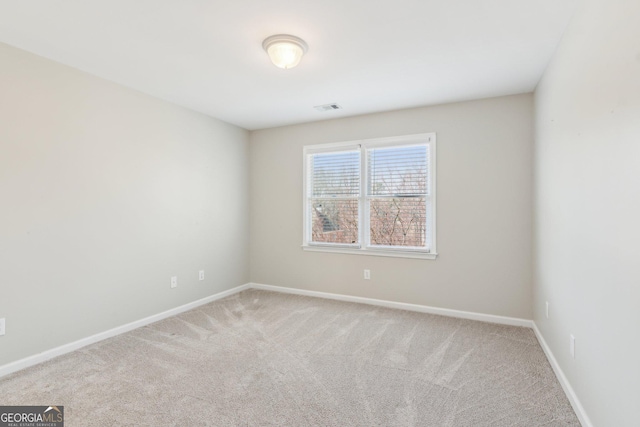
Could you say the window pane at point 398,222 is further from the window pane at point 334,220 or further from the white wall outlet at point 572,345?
the white wall outlet at point 572,345

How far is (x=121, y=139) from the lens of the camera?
3.12 meters

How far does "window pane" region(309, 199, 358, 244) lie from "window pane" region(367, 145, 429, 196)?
40 cm

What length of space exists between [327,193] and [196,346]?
2481 mm

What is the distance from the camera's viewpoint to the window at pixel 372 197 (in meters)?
3.79

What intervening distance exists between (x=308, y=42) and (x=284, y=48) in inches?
7.4

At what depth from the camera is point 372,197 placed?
4074mm

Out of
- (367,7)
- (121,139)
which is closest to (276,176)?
(121,139)

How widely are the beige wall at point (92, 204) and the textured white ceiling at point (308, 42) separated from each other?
347mm

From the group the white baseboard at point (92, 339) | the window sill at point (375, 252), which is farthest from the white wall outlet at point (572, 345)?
the white baseboard at point (92, 339)

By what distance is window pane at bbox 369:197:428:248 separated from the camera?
382 centimetres

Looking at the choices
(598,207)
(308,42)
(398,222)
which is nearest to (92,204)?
(308,42)

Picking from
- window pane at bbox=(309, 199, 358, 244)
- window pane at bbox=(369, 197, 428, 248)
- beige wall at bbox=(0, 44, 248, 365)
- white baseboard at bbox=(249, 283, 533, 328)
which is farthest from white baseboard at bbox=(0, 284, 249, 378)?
window pane at bbox=(369, 197, 428, 248)

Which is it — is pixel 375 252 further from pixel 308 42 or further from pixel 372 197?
pixel 308 42

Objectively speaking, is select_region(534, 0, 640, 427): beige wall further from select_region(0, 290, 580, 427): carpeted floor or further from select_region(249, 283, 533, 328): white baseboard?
A: select_region(249, 283, 533, 328): white baseboard
